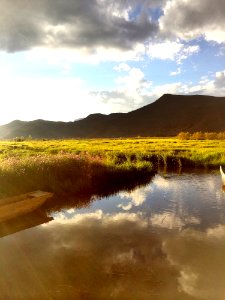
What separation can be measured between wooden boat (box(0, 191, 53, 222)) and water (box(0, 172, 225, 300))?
1.57 ft

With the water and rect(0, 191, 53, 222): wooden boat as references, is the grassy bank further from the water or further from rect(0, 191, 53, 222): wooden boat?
the water

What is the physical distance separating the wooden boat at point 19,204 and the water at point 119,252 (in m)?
0.48

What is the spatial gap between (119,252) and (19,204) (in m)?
5.93

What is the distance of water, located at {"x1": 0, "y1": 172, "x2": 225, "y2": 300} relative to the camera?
371 inches

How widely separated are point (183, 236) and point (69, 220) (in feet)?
19.0

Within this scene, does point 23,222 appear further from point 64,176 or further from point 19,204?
point 64,176

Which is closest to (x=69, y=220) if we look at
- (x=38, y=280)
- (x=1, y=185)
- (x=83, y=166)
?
(x=1, y=185)

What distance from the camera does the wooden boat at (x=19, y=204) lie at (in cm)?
1524

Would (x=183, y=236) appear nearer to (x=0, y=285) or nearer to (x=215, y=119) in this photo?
(x=0, y=285)

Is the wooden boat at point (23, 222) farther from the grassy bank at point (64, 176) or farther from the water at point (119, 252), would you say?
the grassy bank at point (64, 176)

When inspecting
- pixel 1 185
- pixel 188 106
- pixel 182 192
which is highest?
pixel 188 106

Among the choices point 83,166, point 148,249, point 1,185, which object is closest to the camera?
point 148,249

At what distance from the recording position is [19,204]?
52.3 feet

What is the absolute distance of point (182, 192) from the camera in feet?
77.2
